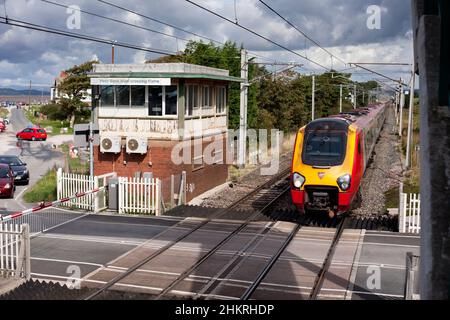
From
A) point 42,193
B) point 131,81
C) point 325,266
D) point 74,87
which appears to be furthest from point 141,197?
point 74,87

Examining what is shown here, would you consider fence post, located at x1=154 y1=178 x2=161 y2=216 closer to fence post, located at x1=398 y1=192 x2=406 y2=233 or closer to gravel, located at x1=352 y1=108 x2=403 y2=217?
gravel, located at x1=352 y1=108 x2=403 y2=217

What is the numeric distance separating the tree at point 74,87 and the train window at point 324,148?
47453 mm

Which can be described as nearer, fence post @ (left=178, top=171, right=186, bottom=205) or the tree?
fence post @ (left=178, top=171, right=186, bottom=205)

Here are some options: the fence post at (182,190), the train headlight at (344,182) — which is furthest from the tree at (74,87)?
the train headlight at (344,182)

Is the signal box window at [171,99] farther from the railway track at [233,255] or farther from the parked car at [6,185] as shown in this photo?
the parked car at [6,185]

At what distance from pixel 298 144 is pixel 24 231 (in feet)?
25.6

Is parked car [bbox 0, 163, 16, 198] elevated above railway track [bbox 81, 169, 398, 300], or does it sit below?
above

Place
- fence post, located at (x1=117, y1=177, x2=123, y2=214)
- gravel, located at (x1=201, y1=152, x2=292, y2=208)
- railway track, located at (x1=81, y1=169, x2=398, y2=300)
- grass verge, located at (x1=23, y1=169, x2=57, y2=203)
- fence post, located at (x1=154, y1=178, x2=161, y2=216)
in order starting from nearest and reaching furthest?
railway track, located at (x1=81, y1=169, x2=398, y2=300)
fence post, located at (x1=154, y1=178, x2=161, y2=216)
fence post, located at (x1=117, y1=177, x2=123, y2=214)
gravel, located at (x1=201, y1=152, x2=292, y2=208)
grass verge, located at (x1=23, y1=169, x2=57, y2=203)

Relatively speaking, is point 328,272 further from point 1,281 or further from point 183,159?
point 183,159

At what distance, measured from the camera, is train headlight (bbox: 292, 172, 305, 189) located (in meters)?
14.1

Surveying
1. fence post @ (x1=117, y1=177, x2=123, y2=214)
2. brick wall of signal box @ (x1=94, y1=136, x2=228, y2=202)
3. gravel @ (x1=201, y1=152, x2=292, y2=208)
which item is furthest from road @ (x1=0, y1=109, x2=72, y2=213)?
gravel @ (x1=201, y1=152, x2=292, y2=208)

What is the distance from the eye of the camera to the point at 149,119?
18.9 metres

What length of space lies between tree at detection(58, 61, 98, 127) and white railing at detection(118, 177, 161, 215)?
44.8m

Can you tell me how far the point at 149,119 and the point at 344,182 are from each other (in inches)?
309
